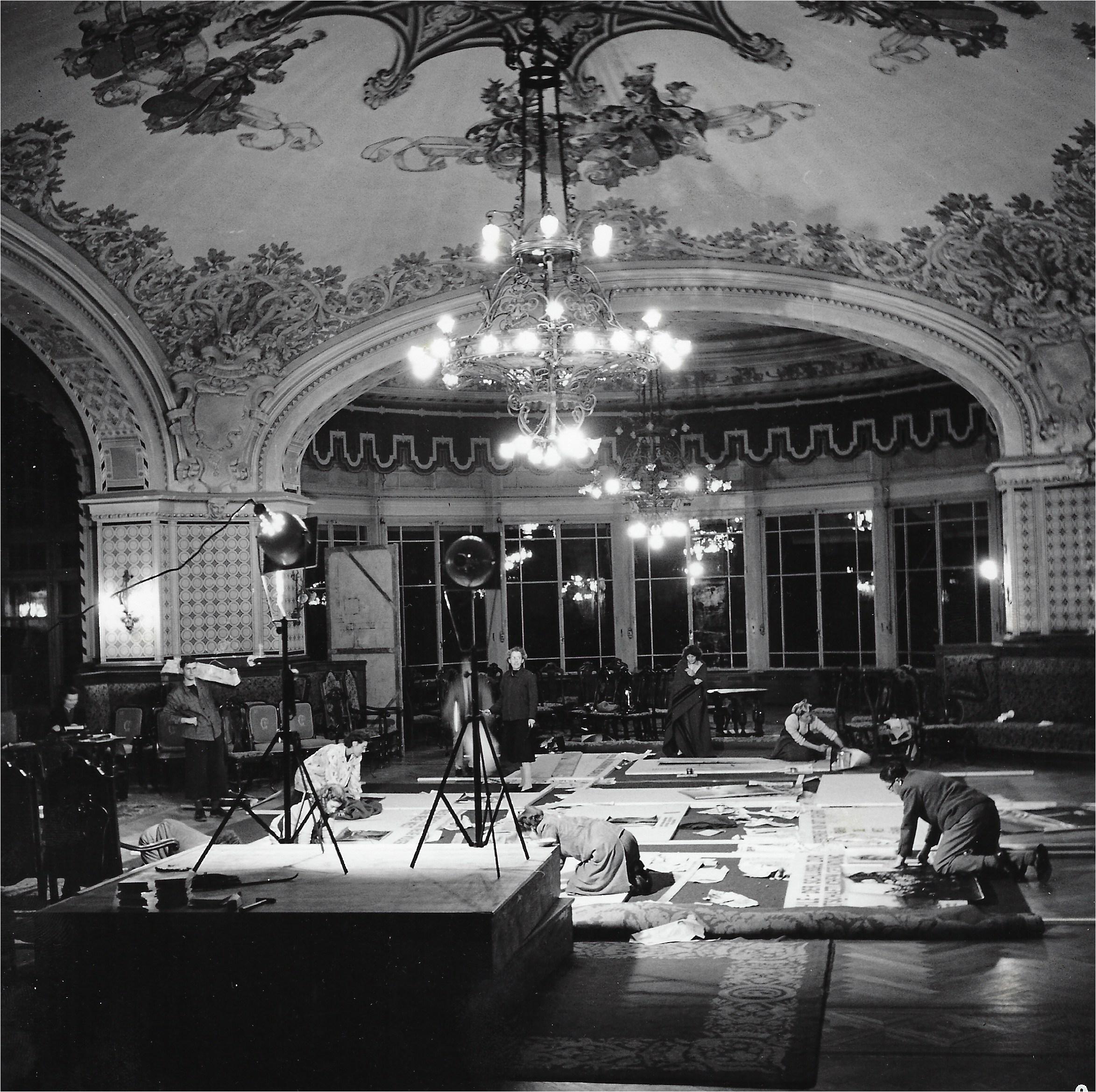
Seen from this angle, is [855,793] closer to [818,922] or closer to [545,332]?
[818,922]

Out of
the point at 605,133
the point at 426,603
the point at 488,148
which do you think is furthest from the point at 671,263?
the point at 426,603

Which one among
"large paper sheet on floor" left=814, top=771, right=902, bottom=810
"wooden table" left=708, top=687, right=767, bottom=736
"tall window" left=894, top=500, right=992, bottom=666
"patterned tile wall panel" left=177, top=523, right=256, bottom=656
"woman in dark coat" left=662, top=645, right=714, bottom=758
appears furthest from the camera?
"tall window" left=894, top=500, right=992, bottom=666

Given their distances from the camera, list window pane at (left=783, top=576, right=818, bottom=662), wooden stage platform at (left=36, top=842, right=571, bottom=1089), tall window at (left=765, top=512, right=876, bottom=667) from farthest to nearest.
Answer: window pane at (left=783, top=576, right=818, bottom=662) → tall window at (left=765, top=512, right=876, bottom=667) → wooden stage platform at (left=36, top=842, right=571, bottom=1089)

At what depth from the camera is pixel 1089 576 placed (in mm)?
11375

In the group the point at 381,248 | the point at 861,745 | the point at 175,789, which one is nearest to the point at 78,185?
the point at 381,248

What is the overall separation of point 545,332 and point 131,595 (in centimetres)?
630

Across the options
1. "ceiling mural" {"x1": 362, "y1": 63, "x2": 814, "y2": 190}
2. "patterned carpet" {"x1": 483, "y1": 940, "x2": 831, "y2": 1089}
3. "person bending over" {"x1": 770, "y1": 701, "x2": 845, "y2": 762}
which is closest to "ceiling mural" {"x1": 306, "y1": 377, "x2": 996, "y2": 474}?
"person bending over" {"x1": 770, "y1": 701, "x2": 845, "y2": 762}

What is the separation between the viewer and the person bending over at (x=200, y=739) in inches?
403

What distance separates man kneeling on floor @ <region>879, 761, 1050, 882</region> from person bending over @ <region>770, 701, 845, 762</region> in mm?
4305

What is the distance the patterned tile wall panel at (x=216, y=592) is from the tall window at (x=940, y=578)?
7.89 meters

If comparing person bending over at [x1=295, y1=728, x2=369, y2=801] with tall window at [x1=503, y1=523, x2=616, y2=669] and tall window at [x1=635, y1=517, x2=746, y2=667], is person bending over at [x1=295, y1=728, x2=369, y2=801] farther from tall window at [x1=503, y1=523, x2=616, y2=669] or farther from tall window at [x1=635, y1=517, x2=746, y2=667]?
tall window at [x1=635, y1=517, x2=746, y2=667]

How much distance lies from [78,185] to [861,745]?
8.84 meters

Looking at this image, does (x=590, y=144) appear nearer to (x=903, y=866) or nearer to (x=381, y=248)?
(x=381, y=248)

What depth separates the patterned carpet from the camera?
15.5ft
